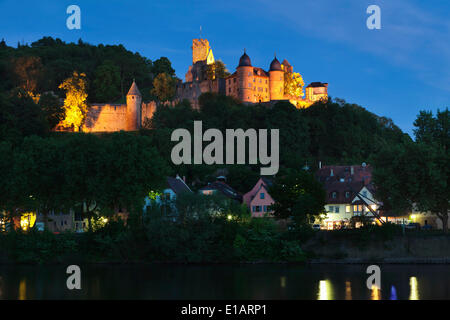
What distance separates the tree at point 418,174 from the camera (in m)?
46.4

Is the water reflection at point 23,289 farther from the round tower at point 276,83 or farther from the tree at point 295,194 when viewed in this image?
the round tower at point 276,83

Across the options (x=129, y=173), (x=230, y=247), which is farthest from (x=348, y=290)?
(x=129, y=173)

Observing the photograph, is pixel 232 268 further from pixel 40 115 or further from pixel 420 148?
pixel 40 115

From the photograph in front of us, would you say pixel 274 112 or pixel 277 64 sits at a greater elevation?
pixel 277 64

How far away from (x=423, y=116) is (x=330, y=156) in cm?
4385

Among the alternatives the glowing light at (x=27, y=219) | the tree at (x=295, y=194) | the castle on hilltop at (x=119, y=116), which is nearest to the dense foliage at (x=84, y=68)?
the castle on hilltop at (x=119, y=116)

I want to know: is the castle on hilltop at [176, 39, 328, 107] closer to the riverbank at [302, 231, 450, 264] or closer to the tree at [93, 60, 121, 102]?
the tree at [93, 60, 121, 102]

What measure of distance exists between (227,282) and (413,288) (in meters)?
11.5

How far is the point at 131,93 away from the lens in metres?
99.0

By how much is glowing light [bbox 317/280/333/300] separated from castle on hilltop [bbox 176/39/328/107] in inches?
2717

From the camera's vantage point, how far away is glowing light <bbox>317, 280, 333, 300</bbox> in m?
33.8

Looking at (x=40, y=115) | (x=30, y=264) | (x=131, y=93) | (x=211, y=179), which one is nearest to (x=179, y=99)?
(x=131, y=93)

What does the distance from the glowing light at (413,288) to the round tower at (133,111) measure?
6574 centimetres

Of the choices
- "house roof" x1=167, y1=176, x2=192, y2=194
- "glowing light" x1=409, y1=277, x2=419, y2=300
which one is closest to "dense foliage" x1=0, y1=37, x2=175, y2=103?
"house roof" x1=167, y1=176, x2=192, y2=194
